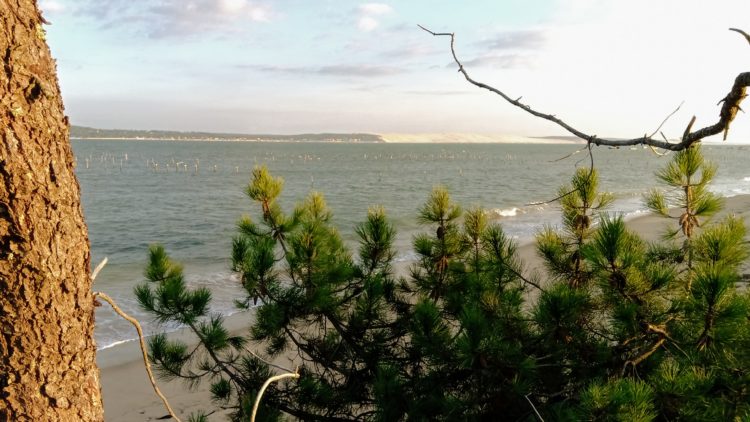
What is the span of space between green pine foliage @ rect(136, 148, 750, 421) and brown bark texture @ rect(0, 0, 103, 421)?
87 cm

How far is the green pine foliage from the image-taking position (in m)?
1.99

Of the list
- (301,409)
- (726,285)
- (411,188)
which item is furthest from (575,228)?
(411,188)

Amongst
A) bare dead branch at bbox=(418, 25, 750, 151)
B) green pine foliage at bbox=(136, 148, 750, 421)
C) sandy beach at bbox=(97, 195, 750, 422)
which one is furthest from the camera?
sandy beach at bbox=(97, 195, 750, 422)

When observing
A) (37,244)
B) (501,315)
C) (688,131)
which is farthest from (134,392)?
(688,131)

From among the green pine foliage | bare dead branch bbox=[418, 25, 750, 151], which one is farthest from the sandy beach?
bare dead branch bbox=[418, 25, 750, 151]

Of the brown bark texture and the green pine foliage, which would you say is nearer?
the brown bark texture

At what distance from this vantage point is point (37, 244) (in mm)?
1492

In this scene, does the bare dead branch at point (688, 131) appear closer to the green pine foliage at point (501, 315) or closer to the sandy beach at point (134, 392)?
the green pine foliage at point (501, 315)

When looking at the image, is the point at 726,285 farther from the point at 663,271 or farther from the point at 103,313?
the point at 103,313

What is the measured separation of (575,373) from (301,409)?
5.10 feet

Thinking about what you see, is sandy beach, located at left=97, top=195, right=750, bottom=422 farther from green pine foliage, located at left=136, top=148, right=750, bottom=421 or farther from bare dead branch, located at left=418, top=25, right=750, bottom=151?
bare dead branch, located at left=418, top=25, right=750, bottom=151

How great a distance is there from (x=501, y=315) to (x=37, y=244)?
6.33 ft

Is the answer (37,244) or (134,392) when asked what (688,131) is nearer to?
(37,244)

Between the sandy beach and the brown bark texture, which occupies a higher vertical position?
the brown bark texture
